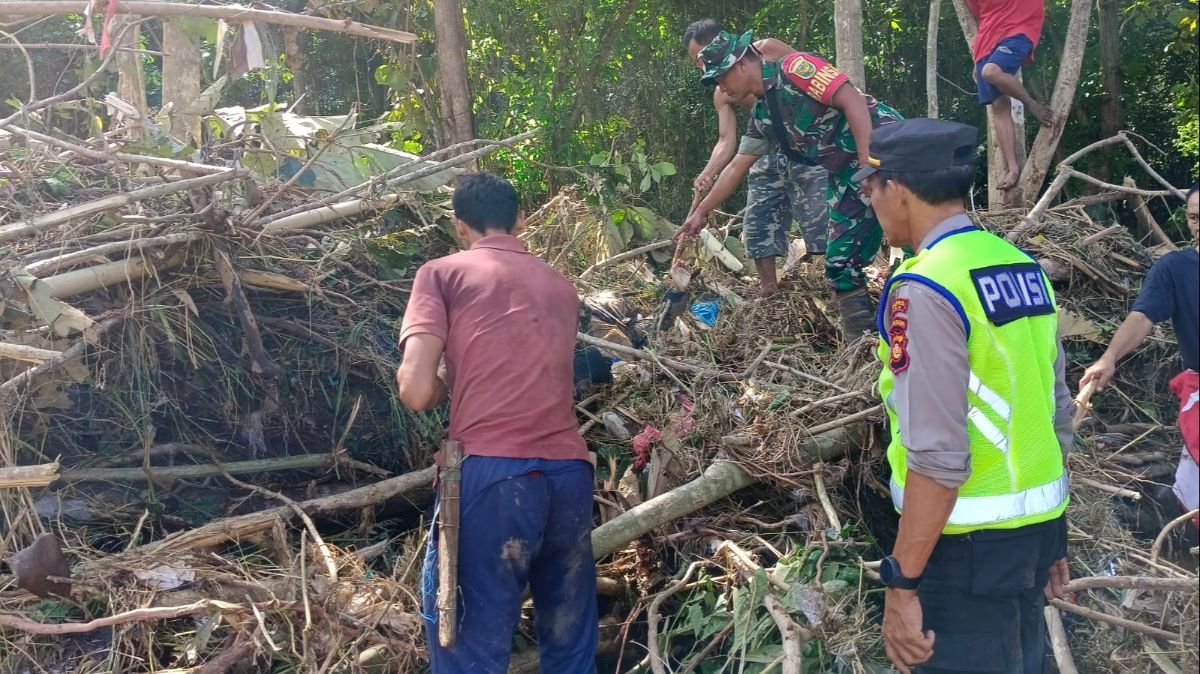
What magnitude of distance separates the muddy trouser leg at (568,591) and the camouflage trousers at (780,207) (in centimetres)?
263

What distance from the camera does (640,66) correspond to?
1055 cm

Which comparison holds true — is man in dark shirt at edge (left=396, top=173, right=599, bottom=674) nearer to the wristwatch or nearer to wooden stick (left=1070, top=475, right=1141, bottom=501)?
the wristwatch

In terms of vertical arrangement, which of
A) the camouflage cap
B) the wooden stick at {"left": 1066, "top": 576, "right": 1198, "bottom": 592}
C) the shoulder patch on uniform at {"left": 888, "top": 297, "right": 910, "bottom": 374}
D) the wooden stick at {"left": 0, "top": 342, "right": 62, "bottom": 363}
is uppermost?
the camouflage cap

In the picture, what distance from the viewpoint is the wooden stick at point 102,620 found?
3309mm

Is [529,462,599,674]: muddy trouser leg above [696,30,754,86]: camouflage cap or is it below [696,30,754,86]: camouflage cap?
below

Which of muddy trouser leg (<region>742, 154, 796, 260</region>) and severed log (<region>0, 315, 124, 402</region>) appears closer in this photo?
severed log (<region>0, 315, 124, 402</region>)

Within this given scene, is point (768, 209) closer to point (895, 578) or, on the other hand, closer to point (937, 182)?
point (937, 182)

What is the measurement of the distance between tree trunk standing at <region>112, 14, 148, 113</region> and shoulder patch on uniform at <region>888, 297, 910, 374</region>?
11.1 feet

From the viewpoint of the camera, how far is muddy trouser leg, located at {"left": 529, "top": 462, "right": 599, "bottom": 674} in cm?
304

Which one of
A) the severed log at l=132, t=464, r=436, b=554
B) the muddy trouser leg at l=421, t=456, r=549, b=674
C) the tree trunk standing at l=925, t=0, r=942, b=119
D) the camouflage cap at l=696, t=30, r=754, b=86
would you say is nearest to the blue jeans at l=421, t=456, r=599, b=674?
the muddy trouser leg at l=421, t=456, r=549, b=674

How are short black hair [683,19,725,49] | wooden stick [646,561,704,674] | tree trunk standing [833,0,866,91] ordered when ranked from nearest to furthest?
wooden stick [646,561,704,674] → short black hair [683,19,725,49] → tree trunk standing [833,0,866,91]

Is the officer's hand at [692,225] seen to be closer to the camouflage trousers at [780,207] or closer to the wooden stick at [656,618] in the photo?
the camouflage trousers at [780,207]

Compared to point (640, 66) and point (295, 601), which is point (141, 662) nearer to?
point (295, 601)

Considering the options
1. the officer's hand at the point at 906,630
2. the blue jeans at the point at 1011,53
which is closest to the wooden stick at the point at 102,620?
the officer's hand at the point at 906,630
